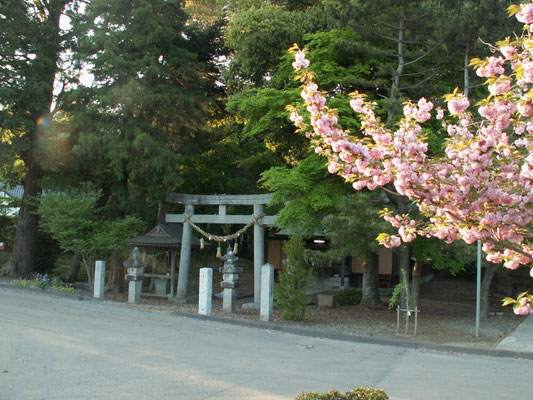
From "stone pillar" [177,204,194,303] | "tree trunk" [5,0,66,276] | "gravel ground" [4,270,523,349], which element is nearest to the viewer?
"gravel ground" [4,270,523,349]

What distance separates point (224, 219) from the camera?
61.1 feet

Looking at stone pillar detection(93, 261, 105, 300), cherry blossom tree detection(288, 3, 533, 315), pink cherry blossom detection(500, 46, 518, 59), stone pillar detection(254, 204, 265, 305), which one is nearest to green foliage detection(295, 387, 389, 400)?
cherry blossom tree detection(288, 3, 533, 315)

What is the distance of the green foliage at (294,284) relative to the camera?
45.3 ft

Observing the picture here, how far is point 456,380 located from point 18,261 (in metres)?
20.3

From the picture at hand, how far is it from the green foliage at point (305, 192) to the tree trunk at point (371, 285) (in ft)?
10.7

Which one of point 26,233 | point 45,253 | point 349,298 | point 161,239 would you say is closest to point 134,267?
point 161,239

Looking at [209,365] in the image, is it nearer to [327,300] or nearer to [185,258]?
[327,300]

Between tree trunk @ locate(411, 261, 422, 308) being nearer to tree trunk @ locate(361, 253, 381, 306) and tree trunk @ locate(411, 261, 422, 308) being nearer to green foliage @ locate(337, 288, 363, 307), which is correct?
tree trunk @ locate(361, 253, 381, 306)

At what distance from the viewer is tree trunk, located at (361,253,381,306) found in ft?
59.5

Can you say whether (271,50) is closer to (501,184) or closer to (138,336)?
(138,336)

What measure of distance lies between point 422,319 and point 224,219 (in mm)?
7628

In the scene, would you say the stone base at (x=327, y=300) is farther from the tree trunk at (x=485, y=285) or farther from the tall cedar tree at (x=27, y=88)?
the tall cedar tree at (x=27, y=88)

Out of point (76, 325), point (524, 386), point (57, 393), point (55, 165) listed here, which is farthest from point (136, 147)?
point (524, 386)

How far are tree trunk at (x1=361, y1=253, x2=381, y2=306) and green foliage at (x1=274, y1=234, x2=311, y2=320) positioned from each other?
192 inches
